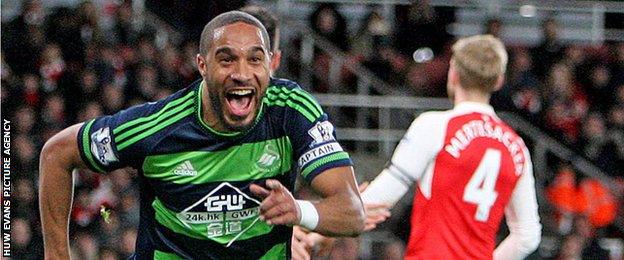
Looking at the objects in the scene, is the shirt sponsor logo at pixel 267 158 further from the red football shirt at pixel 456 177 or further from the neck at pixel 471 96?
the neck at pixel 471 96

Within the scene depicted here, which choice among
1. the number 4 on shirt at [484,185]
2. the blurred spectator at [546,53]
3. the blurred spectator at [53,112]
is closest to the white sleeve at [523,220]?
the number 4 on shirt at [484,185]

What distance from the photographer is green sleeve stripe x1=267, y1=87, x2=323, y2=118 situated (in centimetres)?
516

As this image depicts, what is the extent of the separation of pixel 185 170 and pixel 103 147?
0.32 m

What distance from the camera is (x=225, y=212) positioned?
5.16 metres

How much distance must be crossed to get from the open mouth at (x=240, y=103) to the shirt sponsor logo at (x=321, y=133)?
0.85ft

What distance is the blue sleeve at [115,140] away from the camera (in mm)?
5172

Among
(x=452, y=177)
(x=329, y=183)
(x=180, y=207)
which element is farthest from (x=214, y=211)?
(x=452, y=177)

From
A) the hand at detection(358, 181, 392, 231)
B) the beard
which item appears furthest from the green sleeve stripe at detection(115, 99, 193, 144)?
the hand at detection(358, 181, 392, 231)

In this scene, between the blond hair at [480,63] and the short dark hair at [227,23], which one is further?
the blond hair at [480,63]

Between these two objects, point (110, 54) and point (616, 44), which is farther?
point (616, 44)

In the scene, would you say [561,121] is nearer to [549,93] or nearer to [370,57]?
[549,93]

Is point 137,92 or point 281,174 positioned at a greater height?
point 281,174

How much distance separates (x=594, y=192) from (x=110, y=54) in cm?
516

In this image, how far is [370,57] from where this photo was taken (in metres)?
14.8
